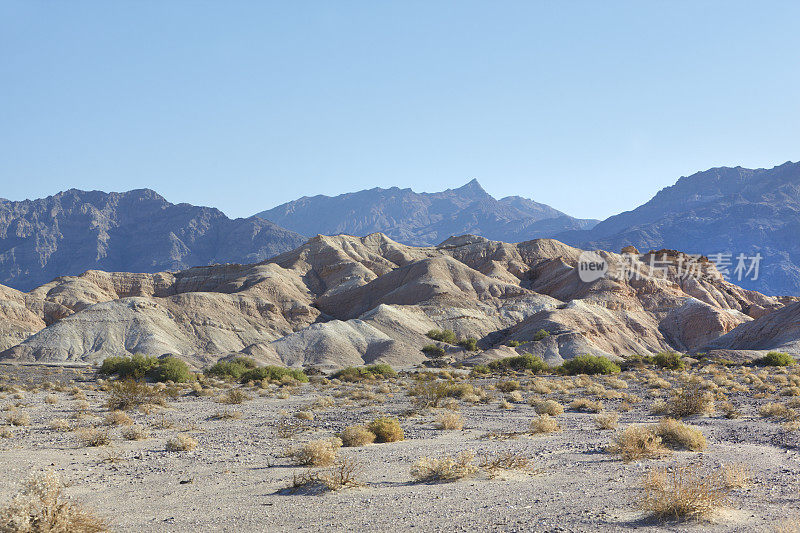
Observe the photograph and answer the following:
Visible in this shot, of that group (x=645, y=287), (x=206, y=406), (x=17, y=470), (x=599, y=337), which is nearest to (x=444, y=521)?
(x=17, y=470)

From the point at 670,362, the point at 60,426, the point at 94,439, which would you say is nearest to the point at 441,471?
the point at 94,439

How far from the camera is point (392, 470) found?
482 inches

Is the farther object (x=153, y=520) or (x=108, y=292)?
(x=108, y=292)

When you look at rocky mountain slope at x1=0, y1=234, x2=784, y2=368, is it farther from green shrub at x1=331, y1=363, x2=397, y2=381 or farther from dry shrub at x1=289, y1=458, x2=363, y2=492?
dry shrub at x1=289, y1=458, x2=363, y2=492

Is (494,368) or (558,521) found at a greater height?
(558,521)

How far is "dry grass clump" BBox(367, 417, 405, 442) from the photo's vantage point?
52.7 feet

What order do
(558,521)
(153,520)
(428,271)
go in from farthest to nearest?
(428,271)
(153,520)
(558,521)

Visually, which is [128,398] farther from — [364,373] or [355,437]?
[364,373]

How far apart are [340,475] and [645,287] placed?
89.6 meters

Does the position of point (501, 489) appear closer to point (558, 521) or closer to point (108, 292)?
point (558, 521)

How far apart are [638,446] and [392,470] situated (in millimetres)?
4962

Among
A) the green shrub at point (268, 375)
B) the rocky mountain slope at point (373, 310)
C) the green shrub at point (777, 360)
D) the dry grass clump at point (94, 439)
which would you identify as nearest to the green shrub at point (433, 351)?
the rocky mountain slope at point (373, 310)

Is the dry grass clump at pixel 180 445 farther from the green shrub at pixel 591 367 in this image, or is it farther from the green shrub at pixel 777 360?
the green shrub at pixel 777 360

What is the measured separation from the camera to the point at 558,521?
826 centimetres
